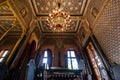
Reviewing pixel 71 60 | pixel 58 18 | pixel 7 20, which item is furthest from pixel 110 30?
pixel 7 20

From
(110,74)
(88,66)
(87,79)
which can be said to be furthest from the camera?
(88,66)

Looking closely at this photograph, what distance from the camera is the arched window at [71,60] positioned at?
9.23 metres

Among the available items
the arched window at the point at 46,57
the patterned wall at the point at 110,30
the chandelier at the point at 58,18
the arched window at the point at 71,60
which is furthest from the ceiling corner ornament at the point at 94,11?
the arched window at the point at 46,57

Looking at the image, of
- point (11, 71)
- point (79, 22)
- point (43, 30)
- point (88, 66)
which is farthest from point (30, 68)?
point (79, 22)

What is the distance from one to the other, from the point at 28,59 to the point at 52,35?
3.92 meters

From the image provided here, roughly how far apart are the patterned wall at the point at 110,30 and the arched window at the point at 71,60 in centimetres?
332

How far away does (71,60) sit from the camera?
962 centimetres

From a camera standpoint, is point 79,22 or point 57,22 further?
point 79,22

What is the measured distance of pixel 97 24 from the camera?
711 cm

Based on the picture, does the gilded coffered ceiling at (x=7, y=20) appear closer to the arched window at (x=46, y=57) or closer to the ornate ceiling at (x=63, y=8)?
the ornate ceiling at (x=63, y=8)

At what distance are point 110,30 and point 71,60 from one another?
470 cm

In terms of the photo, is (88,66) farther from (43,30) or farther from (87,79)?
(43,30)

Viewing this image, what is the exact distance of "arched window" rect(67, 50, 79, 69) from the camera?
9229mm

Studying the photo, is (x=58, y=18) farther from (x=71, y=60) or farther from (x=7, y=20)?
(x=7, y=20)
